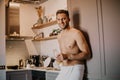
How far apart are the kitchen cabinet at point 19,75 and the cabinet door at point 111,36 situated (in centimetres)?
274

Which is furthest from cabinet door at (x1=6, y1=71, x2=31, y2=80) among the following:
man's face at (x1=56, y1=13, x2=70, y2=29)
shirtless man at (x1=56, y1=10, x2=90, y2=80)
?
man's face at (x1=56, y1=13, x2=70, y2=29)

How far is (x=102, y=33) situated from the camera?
1940 mm

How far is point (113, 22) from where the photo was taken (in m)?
1.81

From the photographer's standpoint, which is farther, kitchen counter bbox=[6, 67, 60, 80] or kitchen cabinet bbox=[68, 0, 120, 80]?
kitchen counter bbox=[6, 67, 60, 80]

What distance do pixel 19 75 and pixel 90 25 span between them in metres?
2.66

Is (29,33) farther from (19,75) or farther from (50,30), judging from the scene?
(19,75)

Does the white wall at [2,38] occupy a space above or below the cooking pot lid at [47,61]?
above

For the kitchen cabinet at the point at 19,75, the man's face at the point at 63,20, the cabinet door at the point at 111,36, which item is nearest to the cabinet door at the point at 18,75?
the kitchen cabinet at the point at 19,75

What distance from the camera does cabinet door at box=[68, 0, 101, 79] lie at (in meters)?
2.04

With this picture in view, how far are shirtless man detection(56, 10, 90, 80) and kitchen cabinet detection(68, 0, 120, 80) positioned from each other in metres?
0.10

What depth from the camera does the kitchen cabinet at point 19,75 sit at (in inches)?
163

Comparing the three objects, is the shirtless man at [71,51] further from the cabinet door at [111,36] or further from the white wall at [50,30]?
the white wall at [50,30]

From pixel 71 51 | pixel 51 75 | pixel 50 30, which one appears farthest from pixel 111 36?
pixel 50 30

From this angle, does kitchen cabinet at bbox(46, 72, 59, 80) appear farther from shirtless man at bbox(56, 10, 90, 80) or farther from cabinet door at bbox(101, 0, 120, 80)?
cabinet door at bbox(101, 0, 120, 80)
